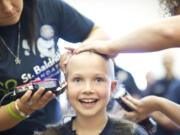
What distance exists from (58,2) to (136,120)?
2.43 ft

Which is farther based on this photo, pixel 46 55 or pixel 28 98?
pixel 46 55

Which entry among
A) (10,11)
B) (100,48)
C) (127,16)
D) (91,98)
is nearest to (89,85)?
(91,98)

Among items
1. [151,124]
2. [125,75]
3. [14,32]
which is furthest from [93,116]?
[125,75]

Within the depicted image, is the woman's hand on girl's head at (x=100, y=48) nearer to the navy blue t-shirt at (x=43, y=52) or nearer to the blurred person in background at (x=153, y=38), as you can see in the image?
the blurred person in background at (x=153, y=38)

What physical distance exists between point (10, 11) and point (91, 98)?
52 cm

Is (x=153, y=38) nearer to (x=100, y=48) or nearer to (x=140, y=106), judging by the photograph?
(x=100, y=48)

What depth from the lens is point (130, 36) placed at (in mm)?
971

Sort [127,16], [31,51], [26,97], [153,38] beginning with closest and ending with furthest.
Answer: [153,38]
[26,97]
[31,51]
[127,16]

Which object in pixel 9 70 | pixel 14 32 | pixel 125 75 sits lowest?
pixel 125 75

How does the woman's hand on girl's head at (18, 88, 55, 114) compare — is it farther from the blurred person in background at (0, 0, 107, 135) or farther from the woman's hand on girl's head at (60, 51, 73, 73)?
the woman's hand on girl's head at (60, 51, 73, 73)

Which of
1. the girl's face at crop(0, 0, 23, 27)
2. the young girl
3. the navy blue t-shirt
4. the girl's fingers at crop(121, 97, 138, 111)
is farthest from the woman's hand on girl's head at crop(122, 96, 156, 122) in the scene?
the girl's face at crop(0, 0, 23, 27)

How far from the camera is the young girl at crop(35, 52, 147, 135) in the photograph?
1.13m

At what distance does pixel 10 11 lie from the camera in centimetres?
112

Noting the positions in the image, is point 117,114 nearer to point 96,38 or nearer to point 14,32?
point 96,38
